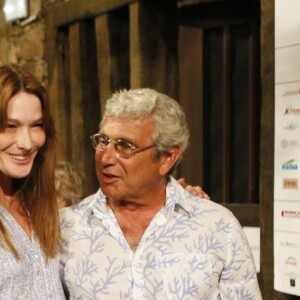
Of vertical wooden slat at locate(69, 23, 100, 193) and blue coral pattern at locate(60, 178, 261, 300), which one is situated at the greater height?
vertical wooden slat at locate(69, 23, 100, 193)

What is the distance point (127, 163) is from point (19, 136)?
408mm

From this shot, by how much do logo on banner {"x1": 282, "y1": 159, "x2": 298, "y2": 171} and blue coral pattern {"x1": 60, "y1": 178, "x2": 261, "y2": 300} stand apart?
551 millimetres

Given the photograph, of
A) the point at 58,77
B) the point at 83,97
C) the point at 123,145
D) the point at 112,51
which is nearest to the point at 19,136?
the point at 123,145

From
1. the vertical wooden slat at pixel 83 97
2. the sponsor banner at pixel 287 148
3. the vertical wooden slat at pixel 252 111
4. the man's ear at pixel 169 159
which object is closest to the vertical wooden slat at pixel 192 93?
the vertical wooden slat at pixel 252 111

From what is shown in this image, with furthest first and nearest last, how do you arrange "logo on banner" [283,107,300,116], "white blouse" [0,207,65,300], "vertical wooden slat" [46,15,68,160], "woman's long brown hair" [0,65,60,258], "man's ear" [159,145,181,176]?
"vertical wooden slat" [46,15,68,160], "logo on banner" [283,107,300,116], "man's ear" [159,145,181,176], "woman's long brown hair" [0,65,60,258], "white blouse" [0,207,65,300]

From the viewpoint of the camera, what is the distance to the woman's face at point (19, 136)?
2.04 m

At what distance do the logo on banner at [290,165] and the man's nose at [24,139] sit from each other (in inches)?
47.1

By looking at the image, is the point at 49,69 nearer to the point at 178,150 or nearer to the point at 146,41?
the point at 146,41

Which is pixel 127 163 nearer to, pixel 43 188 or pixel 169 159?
pixel 169 159

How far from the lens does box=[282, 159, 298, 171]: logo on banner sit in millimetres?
2781

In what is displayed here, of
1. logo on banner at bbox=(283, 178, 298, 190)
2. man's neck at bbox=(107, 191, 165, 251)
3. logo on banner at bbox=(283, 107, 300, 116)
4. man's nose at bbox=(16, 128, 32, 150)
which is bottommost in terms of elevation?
man's neck at bbox=(107, 191, 165, 251)

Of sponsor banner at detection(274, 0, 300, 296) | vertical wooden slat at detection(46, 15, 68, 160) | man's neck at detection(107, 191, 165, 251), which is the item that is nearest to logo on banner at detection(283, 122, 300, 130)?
sponsor banner at detection(274, 0, 300, 296)

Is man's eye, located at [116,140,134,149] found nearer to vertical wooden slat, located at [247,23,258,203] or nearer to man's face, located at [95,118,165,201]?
man's face, located at [95,118,165,201]

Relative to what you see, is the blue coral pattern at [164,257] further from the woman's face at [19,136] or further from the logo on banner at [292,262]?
the logo on banner at [292,262]
